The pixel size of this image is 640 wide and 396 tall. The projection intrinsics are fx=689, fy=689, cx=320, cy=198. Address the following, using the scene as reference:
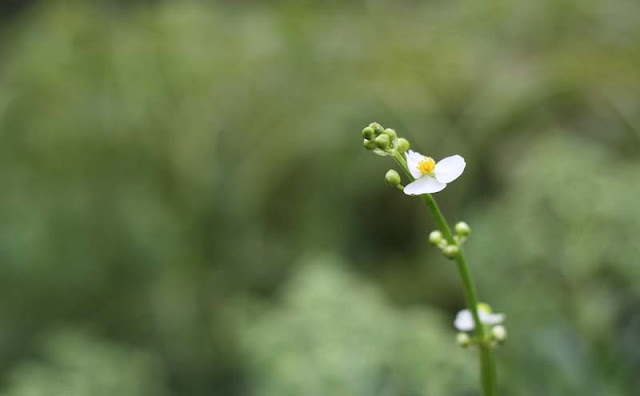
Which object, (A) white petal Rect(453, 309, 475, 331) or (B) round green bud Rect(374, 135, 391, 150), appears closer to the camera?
(B) round green bud Rect(374, 135, 391, 150)

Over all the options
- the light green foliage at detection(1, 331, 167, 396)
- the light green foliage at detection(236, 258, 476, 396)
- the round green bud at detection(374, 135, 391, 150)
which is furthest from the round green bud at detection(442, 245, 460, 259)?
the light green foliage at detection(1, 331, 167, 396)

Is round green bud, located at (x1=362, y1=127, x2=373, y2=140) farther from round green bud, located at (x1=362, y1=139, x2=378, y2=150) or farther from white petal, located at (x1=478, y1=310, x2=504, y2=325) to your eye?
white petal, located at (x1=478, y1=310, x2=504, y2=325)

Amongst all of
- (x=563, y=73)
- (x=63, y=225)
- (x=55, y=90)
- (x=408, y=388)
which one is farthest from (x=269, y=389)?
(x=55, y=90)

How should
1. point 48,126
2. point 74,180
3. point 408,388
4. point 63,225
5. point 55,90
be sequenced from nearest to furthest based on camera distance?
point 408,388 → point 63,225 → point 74,180 → point 48,126 → point 55,90

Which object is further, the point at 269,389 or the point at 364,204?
the point at 364,204

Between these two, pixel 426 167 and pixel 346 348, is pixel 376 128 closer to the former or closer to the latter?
pixel 426 167

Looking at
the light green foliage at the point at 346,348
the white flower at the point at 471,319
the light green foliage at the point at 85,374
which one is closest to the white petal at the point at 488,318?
the white flower at the point at 471,319

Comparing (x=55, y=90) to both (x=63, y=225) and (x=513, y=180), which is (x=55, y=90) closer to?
(x=63, y=225)
